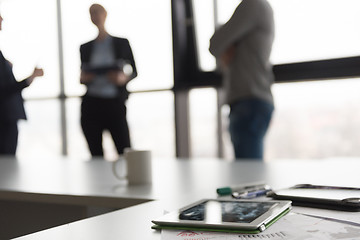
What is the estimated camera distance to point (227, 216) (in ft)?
1.91

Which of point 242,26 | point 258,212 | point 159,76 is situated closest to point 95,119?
point 159,76

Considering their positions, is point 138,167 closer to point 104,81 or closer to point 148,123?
point 104,81

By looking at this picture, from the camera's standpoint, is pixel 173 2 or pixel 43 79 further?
pixel 173 2

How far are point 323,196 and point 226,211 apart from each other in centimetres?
16

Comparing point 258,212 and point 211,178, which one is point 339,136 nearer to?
point 211,178

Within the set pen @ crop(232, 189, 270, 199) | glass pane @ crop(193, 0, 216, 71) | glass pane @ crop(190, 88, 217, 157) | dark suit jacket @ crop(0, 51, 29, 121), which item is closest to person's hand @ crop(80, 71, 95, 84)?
dark suit jacket @ crop(0, 51, 29, 121)

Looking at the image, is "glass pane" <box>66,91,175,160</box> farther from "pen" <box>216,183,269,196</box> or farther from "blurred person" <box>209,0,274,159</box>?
"pen" <box>216,183,269,196</box>

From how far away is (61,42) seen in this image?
1.06 m

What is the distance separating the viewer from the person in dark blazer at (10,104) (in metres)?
0.96

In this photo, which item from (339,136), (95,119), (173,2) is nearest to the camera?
(173,2)

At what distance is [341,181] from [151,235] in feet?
1.83

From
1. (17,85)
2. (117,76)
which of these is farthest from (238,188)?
(117,76)

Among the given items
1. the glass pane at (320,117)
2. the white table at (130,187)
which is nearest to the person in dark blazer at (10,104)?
the white table at (130,187)

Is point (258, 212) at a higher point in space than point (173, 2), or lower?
lower
